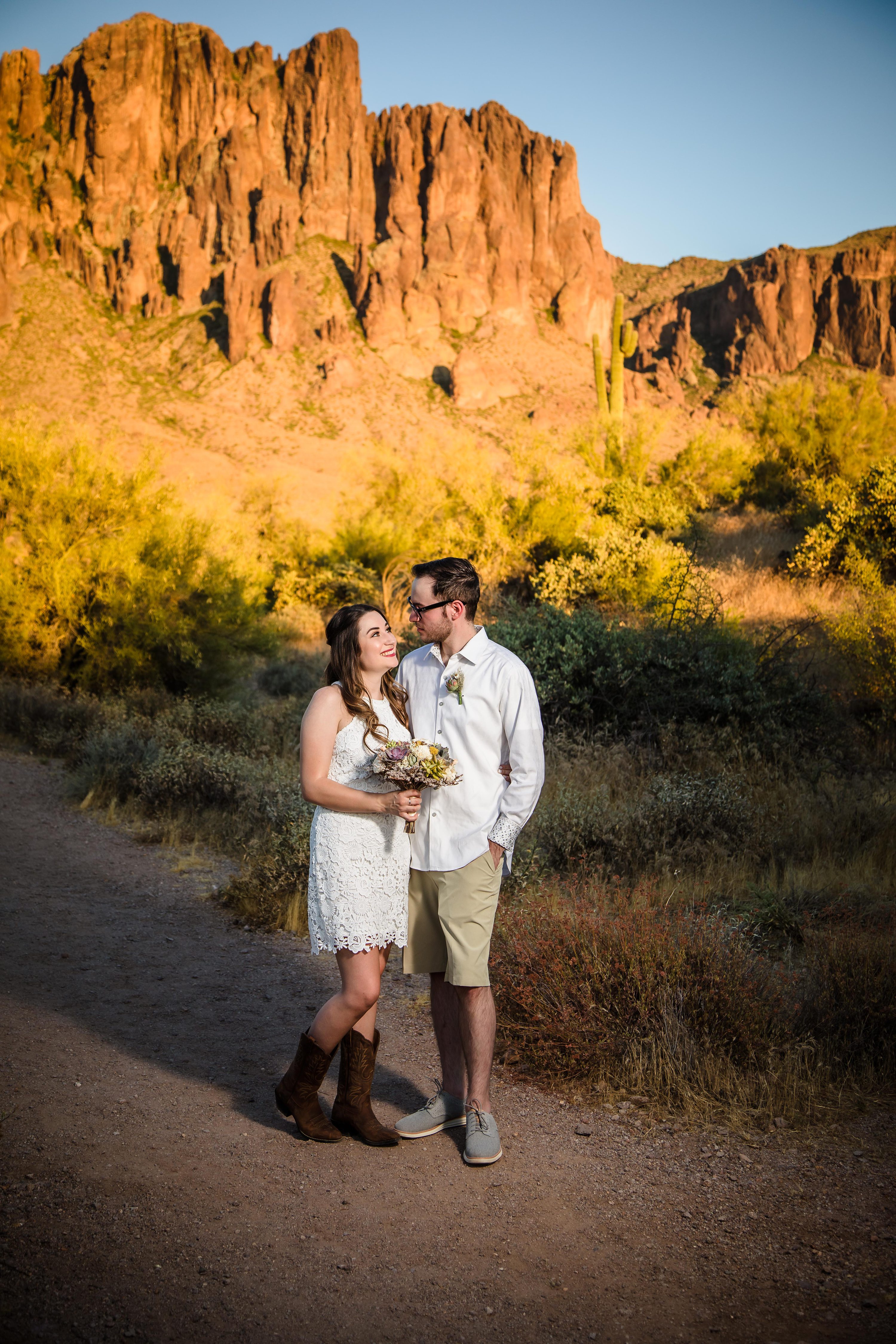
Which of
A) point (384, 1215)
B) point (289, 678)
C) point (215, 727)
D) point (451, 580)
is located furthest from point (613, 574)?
point (384, 1215)

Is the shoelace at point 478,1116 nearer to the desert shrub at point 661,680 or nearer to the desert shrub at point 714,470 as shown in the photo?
the desert shrub at point 661,680

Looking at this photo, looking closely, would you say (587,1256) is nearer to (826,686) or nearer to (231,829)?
(231,829)

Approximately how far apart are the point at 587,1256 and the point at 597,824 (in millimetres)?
3729

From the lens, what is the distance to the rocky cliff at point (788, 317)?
8625 centimetres

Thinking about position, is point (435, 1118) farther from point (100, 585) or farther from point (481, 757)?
point (100, 585)

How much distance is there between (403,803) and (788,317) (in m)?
101

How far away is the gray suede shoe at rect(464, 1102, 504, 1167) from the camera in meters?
2.92

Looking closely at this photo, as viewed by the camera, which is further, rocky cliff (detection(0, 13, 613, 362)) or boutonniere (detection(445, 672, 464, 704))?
rocky cliff (detection(0, 13, 613, 362))

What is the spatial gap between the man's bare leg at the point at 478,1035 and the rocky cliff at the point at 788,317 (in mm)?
88405

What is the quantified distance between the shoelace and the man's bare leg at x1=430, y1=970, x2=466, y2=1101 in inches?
7.4

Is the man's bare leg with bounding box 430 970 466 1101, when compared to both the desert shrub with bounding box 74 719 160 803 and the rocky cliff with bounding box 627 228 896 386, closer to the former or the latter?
the desert shrub with bounding box 74 719 160 803

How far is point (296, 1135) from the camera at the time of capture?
3.08m


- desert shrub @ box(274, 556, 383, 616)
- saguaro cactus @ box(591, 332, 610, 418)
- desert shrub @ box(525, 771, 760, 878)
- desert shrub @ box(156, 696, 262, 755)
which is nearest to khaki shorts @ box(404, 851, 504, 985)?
desert shrub @ box(525, 771, 760, 878)

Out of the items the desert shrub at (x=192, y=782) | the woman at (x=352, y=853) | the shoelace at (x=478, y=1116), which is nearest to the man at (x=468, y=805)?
the shoelace at (x=478, y=1116)
